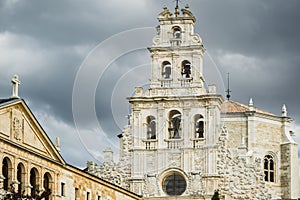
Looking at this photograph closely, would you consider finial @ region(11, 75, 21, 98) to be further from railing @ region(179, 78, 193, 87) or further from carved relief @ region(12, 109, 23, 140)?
railing @ region(179, 78, 193, 87)

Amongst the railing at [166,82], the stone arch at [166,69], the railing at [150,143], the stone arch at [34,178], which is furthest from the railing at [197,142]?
the stone arch at [34,178]

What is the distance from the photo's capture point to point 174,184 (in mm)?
82438

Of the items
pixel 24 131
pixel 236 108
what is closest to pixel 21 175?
pixel 24 131

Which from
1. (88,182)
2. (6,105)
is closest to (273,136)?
(88,182)

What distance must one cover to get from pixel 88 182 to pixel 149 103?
50.0 feet

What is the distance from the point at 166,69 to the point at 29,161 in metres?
28.1

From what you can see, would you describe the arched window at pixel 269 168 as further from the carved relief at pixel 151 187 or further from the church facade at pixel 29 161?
the church facade at pixel 29 161

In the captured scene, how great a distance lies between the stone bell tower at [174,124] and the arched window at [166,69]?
0.33 feet

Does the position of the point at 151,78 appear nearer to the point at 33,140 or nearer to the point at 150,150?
the point at 150,150

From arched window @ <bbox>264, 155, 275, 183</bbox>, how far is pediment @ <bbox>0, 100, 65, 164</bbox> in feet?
132

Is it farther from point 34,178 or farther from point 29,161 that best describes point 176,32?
point 29,161

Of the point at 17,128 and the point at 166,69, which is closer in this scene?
the point at 17,128

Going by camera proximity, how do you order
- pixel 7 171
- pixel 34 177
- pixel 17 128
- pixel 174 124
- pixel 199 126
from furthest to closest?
pixel 174 124 → pixel 199 126 → pixel 34 177 → pixel 17 128 → pixel 7 171

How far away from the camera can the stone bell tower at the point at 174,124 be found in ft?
269
